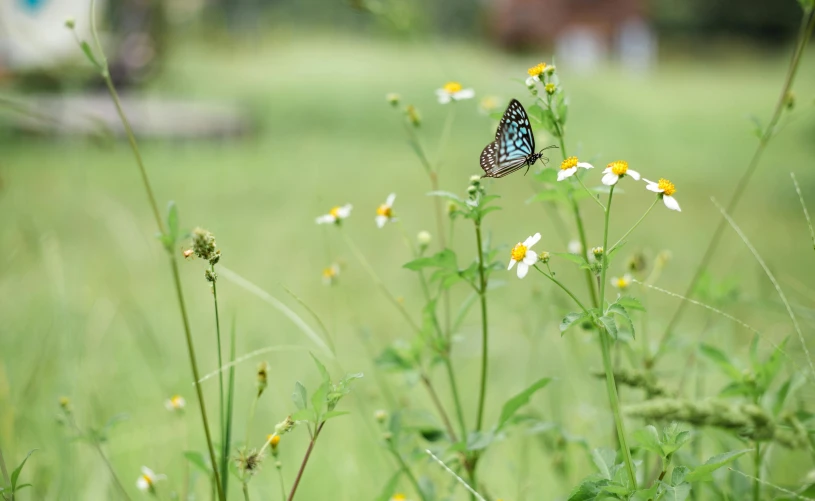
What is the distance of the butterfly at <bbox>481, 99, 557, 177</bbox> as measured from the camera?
63 cm

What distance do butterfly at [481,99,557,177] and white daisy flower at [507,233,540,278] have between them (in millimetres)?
101

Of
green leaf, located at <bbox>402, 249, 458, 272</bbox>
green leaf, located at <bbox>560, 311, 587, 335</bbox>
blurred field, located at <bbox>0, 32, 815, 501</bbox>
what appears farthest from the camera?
blurred field, located at <bbox>0, 32, 815, 501</bbox>

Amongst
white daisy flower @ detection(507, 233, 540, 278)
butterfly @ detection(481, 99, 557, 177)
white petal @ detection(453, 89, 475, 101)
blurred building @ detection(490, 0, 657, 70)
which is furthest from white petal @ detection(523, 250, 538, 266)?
blurred building @ detection(490, 0, 657, 70)

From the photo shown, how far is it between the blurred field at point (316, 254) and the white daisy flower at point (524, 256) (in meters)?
0.15

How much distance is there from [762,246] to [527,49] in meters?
4.57

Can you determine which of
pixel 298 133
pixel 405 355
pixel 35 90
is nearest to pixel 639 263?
pixel 405 355

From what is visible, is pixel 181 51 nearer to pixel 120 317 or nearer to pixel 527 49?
pixel 527 49

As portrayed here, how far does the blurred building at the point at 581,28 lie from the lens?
633 centimetres

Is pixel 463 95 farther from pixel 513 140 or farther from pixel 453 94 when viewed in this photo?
pixel 513 140

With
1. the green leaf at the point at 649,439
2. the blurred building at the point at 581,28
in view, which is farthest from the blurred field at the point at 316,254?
the blurred building at the point at 581,28

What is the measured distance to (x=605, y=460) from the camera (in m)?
0.57

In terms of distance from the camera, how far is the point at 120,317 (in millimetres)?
1747

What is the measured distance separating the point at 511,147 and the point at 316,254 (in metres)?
1.49

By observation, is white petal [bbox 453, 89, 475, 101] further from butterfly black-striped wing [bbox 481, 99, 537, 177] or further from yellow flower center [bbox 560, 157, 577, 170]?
yellow flower center [bbox 560, 157, 577, 170]
